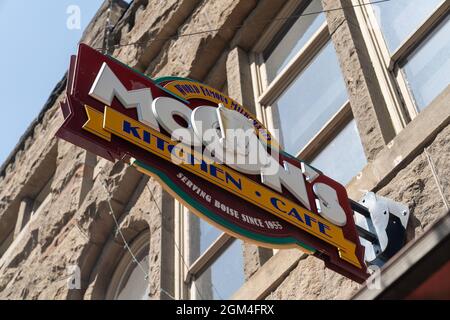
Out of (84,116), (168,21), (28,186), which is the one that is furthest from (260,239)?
(28,186)

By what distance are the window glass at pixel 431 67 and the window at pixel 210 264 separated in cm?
202

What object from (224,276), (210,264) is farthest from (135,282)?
(224,276)

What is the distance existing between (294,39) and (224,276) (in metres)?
2.43

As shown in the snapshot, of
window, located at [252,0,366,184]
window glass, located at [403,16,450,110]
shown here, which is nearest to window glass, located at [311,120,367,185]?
window, located at [252,0,366,184]

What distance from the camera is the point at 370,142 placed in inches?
216

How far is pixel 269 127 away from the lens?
7227 mm

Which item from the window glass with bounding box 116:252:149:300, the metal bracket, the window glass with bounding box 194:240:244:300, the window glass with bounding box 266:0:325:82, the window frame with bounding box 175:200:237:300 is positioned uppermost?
the window glass with bounding box 266:0:325:82

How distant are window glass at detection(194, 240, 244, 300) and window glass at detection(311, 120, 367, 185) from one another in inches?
43.5

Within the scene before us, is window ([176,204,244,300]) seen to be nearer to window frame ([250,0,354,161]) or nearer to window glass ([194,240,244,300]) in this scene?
window glass ([194,240,244,300])

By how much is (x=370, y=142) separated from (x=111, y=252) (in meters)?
4.37

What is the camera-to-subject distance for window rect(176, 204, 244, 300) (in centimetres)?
680

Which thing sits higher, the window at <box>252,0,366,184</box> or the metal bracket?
the window at <box>252,0,366,184</box>

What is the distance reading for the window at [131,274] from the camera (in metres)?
8.56

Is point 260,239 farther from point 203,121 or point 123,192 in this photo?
point 123,192
